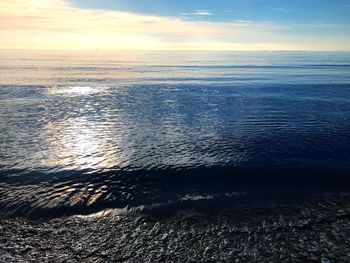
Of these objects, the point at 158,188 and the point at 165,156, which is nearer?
the point at 158,188

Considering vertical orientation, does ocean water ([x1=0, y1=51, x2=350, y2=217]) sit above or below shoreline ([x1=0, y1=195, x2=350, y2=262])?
above

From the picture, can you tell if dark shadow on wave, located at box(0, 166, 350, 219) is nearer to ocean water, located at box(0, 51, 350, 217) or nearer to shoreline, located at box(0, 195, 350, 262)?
ocean water, located at box(0, 51, 350, 217)

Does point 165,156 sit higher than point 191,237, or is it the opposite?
point 165,156

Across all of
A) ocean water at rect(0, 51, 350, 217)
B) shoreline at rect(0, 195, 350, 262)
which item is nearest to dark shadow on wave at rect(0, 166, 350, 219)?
ocean water at rect(0, 51, 350, 217)

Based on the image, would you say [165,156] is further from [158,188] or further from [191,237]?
[191,237]

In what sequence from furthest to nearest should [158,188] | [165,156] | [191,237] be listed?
1. [165,156]
2. [158,188]
3. [191,237]

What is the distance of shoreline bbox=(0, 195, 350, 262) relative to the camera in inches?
423

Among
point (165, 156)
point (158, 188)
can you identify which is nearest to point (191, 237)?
point (158, 188)

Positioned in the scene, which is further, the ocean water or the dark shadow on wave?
the ocean water

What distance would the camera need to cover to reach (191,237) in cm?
1192

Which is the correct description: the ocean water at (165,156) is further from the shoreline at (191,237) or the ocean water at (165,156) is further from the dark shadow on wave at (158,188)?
the shoreline at (191,237)

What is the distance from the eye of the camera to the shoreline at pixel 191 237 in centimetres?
1073

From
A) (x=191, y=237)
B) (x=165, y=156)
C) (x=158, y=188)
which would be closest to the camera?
(x=191, y=237)

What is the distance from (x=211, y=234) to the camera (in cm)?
1215
